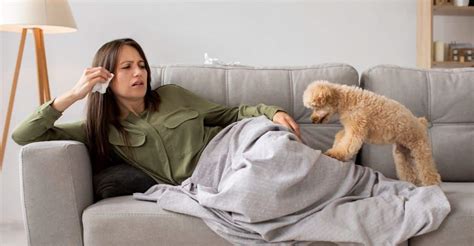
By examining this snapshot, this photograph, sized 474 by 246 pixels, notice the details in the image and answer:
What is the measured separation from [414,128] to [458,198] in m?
0.26

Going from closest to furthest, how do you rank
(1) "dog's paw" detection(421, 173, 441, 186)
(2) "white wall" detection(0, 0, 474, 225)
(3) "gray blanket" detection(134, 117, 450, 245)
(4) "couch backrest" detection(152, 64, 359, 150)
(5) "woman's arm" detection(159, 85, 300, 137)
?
(3) "gray blanket" detection(134, 117, 450, 245)
(1) "dog's paw" detection(421, 173, 441, 186)
(5) "woman's arm" detection(159, 85, 300, 137)
(4) "couch backrest" detection(152, 64, 359, 150)
(2) "white wall" detection(0, 0, 474, 225)

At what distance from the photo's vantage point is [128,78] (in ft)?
6.28

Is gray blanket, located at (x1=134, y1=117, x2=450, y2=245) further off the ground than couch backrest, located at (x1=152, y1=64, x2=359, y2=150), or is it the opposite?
couch backrest, located at (x1=152, y1=64, x2=359, y2=150)

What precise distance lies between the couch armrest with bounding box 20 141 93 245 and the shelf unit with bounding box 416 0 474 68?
2355 millimetres

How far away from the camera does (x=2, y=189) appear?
124 inches

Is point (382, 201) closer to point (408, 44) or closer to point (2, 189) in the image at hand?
point (408, 44)

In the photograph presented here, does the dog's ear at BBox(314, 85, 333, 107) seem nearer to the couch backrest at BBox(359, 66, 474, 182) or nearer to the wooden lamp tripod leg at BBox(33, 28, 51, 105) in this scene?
the couch backrest at BBox(359, 66, 474, 182)

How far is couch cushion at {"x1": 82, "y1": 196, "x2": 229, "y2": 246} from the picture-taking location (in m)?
1.50

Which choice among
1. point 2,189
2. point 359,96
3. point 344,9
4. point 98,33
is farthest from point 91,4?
point 359,96

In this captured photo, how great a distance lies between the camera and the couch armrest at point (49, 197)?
5.12 feet

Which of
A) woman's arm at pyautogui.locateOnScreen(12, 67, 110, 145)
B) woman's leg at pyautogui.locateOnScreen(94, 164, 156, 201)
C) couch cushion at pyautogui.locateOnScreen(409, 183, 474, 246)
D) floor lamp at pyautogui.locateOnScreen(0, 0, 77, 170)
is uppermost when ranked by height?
floor lamp at pyautogui.locateOnScreen(0, 0, 77, 170)

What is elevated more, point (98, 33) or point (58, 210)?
point (98, 33)

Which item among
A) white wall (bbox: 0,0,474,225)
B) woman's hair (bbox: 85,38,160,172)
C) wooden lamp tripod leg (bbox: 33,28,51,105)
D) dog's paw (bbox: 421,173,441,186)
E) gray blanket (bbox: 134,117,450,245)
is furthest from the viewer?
Result: white wall (bbox: 0,0,474,225)

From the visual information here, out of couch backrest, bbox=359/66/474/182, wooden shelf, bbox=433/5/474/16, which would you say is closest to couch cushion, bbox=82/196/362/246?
couch backrest, bbox=359/66/474/182
